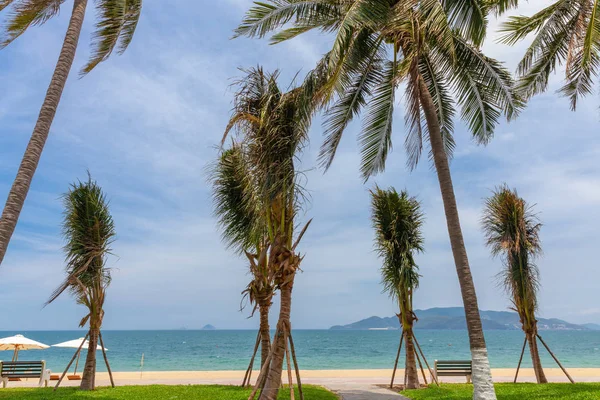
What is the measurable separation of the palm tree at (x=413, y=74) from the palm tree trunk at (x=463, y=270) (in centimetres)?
2

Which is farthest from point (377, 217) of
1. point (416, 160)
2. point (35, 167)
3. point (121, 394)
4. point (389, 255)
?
point (35, 167)

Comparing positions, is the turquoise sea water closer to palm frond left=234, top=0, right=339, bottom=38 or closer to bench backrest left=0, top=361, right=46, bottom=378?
bench backrest left=0, top=361, right=46, bottom=378

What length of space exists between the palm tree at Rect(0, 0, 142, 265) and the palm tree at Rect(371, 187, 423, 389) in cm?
873

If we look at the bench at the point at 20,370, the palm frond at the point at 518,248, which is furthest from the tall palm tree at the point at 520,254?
the bench at the point at 20,370

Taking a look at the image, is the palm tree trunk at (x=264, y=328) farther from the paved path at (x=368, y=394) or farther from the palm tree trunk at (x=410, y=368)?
the palm tree trunk at (x=410, y=368)

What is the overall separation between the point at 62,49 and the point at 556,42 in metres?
11.2

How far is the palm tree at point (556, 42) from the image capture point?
34.8 ft

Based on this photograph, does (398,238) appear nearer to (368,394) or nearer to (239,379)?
(368,394)

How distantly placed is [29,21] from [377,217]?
1061 cm

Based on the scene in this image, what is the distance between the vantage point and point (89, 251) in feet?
45.5

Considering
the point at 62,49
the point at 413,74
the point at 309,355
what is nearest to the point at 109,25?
the point at 62,49

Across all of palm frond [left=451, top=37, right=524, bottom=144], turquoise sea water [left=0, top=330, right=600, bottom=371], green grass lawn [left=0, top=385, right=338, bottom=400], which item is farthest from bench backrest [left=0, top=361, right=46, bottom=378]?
turquoise sea water [left=0, top=330, right=600, bottom=371]

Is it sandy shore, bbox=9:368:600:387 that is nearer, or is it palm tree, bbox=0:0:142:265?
palm tree, bbox=0:0:142:265

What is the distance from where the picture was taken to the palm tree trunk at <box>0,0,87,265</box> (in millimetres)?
7484
